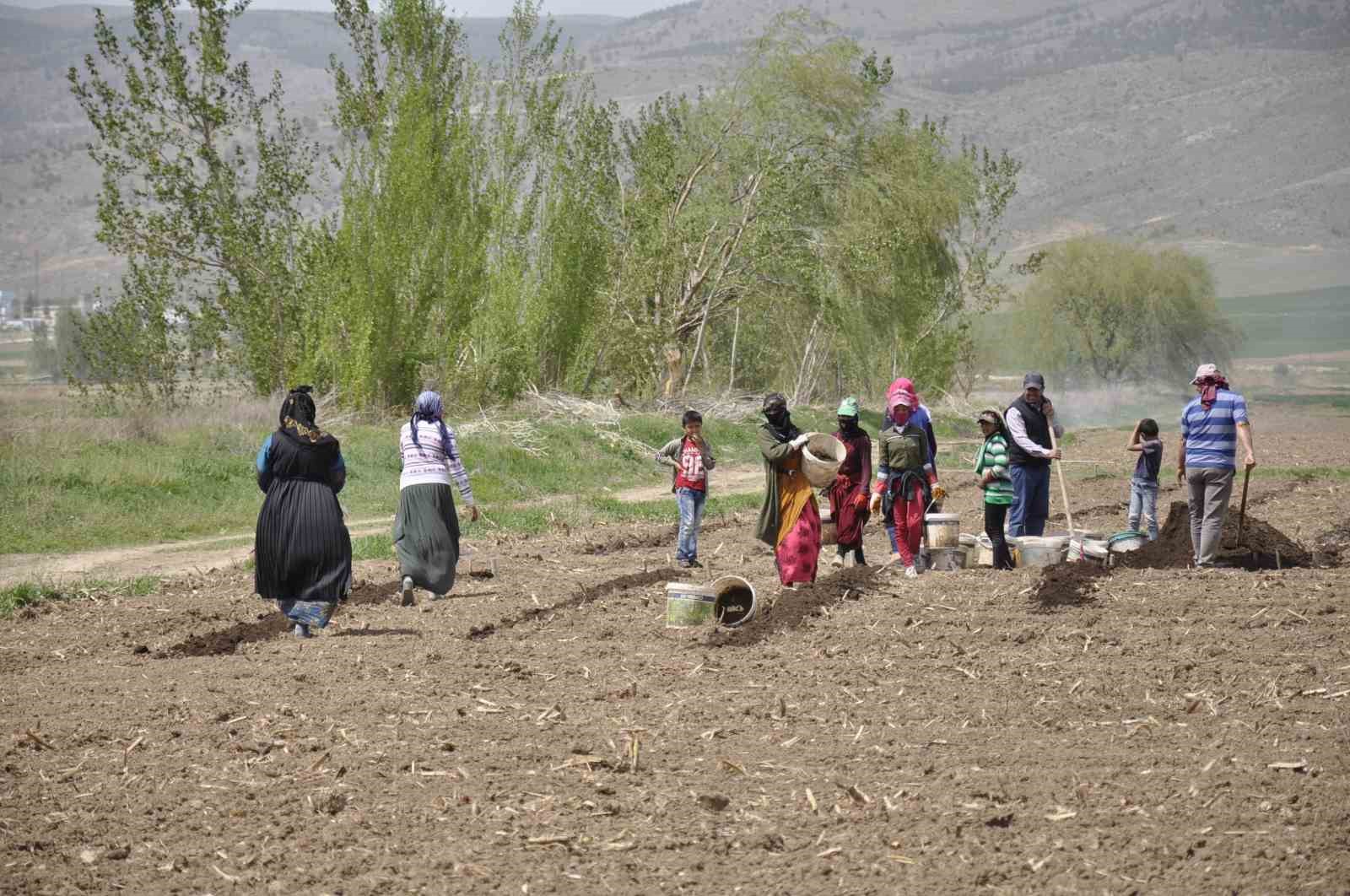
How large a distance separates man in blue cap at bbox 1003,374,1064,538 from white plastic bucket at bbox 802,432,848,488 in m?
1.82

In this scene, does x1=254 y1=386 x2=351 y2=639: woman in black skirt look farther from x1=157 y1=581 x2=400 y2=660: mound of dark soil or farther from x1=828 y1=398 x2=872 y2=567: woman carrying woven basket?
x1=828 y1=398 x2=872 y2=567: woman carrying woven basket

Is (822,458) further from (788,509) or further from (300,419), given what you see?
(300,419)

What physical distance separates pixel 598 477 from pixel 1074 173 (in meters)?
181

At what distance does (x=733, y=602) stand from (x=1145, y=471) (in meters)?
5.63

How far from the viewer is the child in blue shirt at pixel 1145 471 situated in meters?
14.5

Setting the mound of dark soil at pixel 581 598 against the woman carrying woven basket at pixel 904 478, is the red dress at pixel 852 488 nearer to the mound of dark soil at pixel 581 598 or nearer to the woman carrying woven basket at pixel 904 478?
the woman carrying woven basket at pixel 904 478

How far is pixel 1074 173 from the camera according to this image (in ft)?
639

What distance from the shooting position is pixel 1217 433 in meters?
11.7

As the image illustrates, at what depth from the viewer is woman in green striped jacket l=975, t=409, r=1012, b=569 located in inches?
474

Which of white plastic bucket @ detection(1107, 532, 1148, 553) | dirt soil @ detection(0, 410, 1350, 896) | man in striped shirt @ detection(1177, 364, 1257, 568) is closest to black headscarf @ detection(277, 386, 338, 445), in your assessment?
dirt soil @ detection(0, 410, 1350, 896)

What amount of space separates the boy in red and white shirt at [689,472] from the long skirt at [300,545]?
143 inches

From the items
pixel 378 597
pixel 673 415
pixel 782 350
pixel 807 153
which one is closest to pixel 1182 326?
pixel 782 350

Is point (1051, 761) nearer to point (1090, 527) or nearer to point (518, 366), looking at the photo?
point (1090, 527)

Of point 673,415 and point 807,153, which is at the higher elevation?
point 807,153
